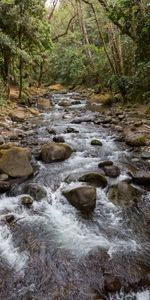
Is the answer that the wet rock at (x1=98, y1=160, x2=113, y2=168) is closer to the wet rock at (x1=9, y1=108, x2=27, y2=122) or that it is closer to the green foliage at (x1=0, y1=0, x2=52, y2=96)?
the wet rock at (x1=9, y1=108, x2=27, y2=122)

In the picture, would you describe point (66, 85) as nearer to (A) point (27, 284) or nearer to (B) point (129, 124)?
→ (B) point (129, 124)

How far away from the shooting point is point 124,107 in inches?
523

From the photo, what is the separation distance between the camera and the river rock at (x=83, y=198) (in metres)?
5.24

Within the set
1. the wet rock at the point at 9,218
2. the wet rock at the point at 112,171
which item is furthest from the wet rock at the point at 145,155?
the wet rock at the point at 9,218

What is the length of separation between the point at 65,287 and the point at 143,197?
8.33 feet

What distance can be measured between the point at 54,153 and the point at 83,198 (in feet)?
7.60

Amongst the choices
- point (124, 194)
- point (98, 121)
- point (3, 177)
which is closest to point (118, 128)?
point (98, 121)

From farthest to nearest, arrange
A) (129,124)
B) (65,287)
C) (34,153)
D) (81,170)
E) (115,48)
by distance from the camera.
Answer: (115,48) → (129,124) → (34,153) → (81,170) → (65,287)

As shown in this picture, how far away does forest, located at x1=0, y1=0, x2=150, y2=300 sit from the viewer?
379cm

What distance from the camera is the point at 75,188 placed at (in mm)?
5480

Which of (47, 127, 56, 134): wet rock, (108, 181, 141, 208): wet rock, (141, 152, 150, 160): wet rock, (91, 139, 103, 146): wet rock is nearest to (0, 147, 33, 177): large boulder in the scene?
(108, 181, 141, 208): wet rock

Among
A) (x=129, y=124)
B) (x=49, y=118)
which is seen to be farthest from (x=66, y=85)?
(x=129, y=124)

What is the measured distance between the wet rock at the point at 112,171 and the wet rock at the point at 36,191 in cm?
146

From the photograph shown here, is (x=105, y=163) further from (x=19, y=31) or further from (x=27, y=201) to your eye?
(x=19, y=31)
